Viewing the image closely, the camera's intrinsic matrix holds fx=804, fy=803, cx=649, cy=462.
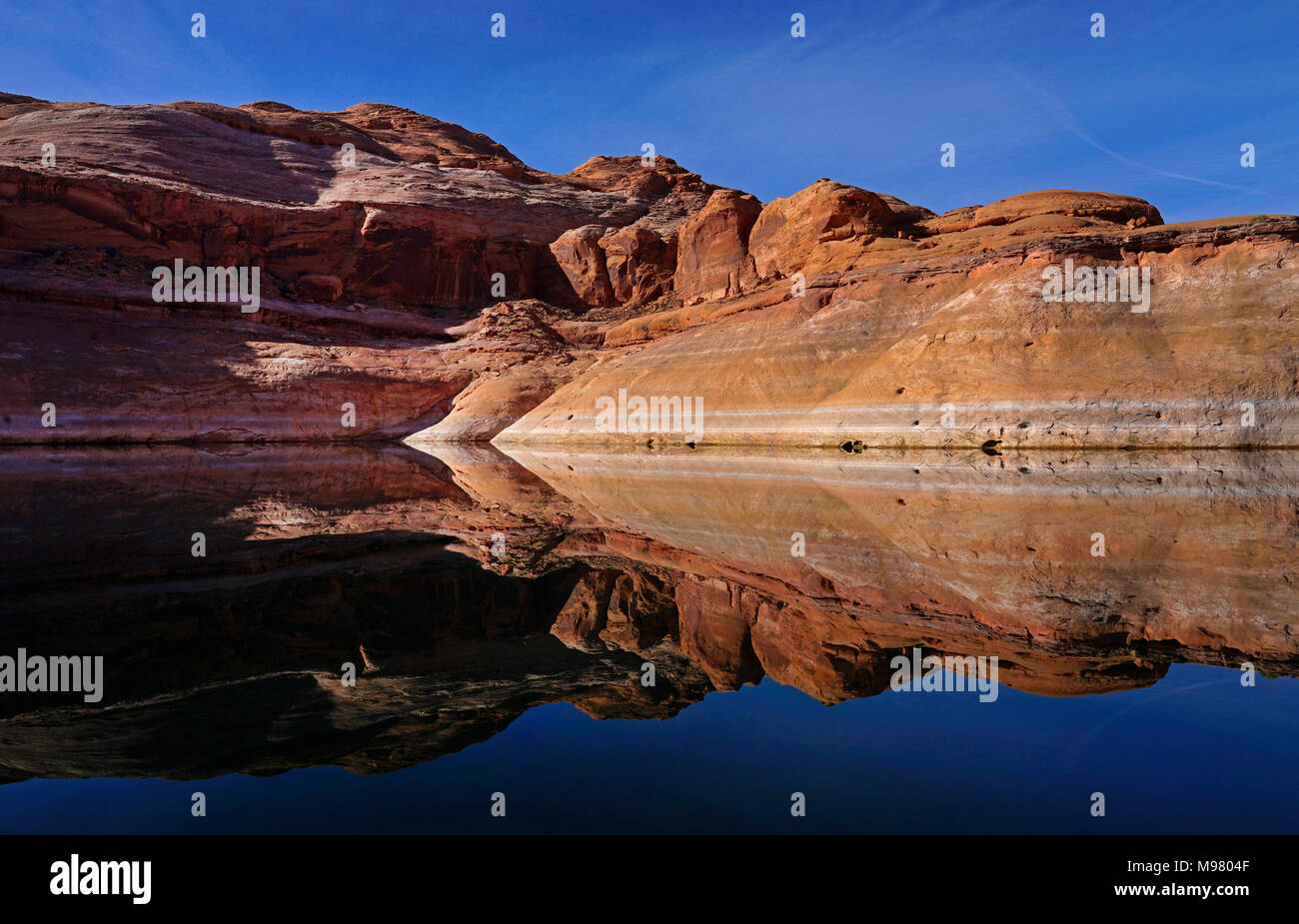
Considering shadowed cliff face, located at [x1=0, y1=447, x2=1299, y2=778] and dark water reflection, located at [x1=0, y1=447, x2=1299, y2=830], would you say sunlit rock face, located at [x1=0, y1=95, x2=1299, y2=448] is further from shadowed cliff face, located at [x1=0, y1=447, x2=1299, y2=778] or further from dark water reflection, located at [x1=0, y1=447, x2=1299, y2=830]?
dark water reflection, located at [x1=0, y1=447, x2=1299, y2=830]

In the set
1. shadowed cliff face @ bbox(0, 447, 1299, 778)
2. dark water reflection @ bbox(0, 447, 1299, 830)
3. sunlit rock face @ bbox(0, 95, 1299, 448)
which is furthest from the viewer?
sunlit rock face @ bbox(0, 95, 1299, 448)

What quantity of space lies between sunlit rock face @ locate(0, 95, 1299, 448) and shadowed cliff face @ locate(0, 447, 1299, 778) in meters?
16.0

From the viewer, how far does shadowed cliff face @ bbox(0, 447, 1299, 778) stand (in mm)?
4465

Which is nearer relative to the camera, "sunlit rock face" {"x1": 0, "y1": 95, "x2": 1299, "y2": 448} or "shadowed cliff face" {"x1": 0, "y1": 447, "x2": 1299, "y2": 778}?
"shadowed cliff face" {"x1": 0, "y1": 447, "x2": 1299, "y2": 778}

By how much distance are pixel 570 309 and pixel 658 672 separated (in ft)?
219

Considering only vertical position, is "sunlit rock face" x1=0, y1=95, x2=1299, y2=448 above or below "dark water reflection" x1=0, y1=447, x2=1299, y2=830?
above

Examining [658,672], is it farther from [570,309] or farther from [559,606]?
[570,309]

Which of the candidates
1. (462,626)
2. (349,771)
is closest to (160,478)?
(462,626)

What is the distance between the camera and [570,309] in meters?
70.0

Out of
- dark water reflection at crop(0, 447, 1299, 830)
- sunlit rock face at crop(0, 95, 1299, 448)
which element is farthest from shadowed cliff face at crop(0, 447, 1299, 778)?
sunlit rock face at crop(0, 95, 1299, 448)

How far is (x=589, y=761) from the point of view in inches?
150

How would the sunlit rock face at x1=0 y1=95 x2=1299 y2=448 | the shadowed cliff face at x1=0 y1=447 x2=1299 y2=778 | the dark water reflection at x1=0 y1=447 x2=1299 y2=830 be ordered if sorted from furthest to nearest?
1. the sunlit rock face at x1=0 y1=95 x2=1299 y2=448
2. the shadowed cliff face at x1=0 y1=447 x2=1299 y2=778
3. the dark water reflection at x1=0 y1=447 x2=1299 y2=830

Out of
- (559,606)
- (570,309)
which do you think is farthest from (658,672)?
(570,309)
